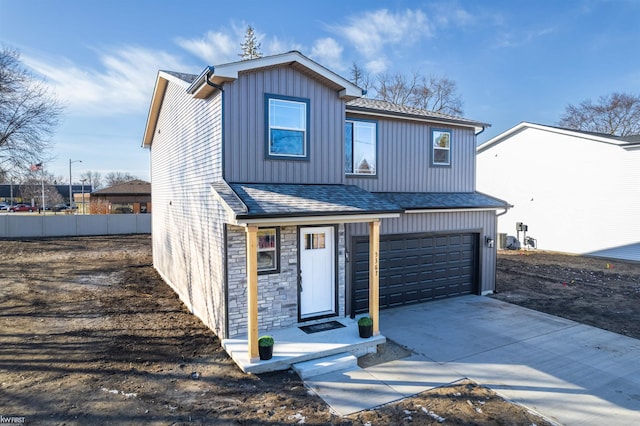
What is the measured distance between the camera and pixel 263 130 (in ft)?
24.8

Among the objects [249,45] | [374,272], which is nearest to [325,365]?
[374,272]

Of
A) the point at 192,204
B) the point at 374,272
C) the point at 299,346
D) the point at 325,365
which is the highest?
the point at 192,204

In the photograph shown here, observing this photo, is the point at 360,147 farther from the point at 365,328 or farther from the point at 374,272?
the point at 365,328

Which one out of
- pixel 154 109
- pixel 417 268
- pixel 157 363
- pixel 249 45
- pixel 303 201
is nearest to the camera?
pixel 157 363

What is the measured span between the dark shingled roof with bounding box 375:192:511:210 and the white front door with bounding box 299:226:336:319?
96.9 inches

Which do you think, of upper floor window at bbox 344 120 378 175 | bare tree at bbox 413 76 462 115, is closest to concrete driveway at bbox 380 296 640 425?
upper floor window at bbox 344 120 378 175

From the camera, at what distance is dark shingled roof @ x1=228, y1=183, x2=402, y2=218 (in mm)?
6238

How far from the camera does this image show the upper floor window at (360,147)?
9387mm

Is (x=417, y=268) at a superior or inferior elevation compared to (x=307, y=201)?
inferior

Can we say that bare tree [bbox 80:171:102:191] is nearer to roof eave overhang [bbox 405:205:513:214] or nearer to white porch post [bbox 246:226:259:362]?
roof eave overhang [bbox 405:205:513:214]

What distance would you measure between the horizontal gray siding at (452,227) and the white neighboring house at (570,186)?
10806mm

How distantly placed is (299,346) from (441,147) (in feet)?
24.8

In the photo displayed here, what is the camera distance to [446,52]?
2077 cm

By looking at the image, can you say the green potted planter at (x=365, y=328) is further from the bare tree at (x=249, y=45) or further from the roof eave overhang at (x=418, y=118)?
the bare tree at (x=249, y=45)
